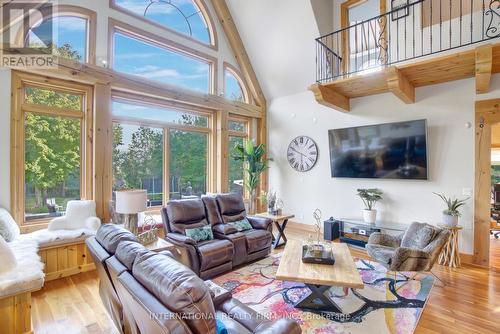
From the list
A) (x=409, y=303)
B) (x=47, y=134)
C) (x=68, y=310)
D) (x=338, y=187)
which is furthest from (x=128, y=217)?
(x=338, y=187)

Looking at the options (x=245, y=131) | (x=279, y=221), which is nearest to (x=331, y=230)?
(x=279, y=221)

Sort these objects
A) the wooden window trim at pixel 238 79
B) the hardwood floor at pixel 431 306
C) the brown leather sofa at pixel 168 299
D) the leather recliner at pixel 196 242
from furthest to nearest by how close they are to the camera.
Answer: the wooden window trim at pixel 238 79, the leather recliner at pixel 196 242, the hardwood floor at pixel 431 306, the brown leather sofa at pixel 168 299

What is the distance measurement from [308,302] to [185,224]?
195 cm

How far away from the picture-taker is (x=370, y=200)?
488cm

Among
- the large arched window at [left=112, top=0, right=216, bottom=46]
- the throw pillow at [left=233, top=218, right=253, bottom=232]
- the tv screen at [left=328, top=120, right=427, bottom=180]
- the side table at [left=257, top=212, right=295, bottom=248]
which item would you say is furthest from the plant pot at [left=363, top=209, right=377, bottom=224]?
the large arched window at [left=112, top=0, right=216, bottom=46]

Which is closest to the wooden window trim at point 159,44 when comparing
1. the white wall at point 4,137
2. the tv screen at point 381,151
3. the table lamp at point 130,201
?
the white wall at point 4,137

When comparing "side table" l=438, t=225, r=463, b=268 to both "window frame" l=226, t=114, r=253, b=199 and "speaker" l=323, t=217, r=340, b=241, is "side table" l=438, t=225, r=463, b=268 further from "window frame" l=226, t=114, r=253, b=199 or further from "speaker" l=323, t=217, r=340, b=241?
"window frame" l=226, t=114, r=253, b=199

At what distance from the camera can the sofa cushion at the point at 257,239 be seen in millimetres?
3859

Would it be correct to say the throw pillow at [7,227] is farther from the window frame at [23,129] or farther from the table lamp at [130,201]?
the table lamp at [130,201]

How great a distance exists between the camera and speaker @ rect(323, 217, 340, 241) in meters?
5.00

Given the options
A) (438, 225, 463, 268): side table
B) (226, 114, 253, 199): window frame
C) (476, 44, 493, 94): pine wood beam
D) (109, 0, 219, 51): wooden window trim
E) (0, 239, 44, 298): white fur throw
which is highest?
(109, 0, 219, 51): wooden window trim

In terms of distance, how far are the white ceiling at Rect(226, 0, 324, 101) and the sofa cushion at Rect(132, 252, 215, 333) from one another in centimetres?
531

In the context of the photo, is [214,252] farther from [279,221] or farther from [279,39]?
[279,39]

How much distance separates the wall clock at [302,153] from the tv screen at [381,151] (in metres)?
0.52
